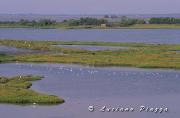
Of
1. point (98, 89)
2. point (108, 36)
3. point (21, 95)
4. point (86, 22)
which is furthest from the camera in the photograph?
point (86, 22)

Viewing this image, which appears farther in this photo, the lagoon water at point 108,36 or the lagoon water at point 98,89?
the lagoon water at point 108,36

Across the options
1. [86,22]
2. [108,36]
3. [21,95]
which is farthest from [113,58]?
[86,22]

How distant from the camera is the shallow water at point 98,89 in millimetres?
28875

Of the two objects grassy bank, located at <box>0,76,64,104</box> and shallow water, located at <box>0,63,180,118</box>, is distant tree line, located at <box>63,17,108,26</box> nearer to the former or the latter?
shallow water, located at <box>0,63,180,118</box>

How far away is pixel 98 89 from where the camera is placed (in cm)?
3584

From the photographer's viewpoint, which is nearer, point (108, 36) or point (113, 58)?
point (113, 58)

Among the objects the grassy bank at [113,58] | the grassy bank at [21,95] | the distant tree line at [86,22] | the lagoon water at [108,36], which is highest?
the grassy bank at [21,95]

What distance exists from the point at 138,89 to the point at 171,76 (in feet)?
22.0

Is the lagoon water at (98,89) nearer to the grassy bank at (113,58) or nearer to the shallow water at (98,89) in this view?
the shallow water at (98,89)

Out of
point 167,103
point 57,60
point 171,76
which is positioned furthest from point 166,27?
point 167,103

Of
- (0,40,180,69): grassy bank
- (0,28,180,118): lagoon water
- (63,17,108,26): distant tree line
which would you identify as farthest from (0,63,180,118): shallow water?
(63,17,108,26): distant tree line

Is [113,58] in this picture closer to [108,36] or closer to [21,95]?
[21,95]

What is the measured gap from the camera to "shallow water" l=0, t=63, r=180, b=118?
94.7ft

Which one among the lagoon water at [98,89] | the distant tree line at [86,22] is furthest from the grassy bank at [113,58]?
the distant tree line at [86,22]
